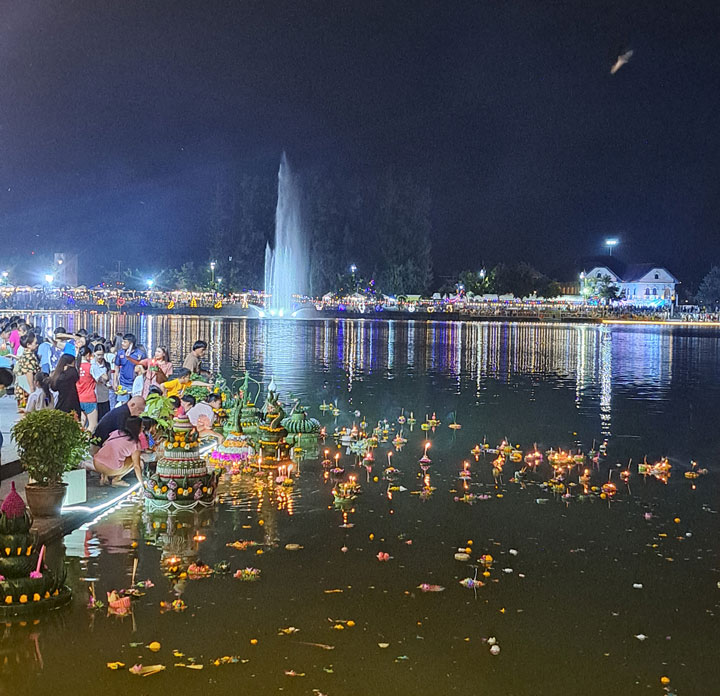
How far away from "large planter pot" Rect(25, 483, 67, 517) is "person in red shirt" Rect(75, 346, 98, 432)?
601 centimetres

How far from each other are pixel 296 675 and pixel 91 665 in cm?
153

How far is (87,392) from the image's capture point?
52.1 ft

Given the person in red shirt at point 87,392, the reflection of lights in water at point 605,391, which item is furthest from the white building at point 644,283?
the person in red shirt at point 87,392

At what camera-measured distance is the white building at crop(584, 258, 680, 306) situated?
14912 centimetres

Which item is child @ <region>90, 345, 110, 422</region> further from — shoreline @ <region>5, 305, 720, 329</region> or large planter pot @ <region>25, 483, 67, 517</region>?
shoreline @ <region>5, 305, 720, 329</region>

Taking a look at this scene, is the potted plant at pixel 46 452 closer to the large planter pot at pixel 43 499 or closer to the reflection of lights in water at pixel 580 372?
the large planter pot at pixel 43 499

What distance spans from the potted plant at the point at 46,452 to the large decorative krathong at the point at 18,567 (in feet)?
6.73

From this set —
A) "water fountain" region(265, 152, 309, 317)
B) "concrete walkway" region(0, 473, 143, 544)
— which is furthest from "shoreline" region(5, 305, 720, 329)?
"concrete walkway" region(0, 473, 143, 544)

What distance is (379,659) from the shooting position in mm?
6871

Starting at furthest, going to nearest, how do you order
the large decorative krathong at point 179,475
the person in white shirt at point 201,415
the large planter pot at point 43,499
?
the person in white shirt at point 201,415
the large decorative krathong at point 179,475
the large planter pot at point 43,499

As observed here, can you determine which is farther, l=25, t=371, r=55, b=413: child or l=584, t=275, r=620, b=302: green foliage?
l=584, t=275, r=620, b=302: green foliage

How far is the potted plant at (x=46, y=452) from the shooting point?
31.2 feet

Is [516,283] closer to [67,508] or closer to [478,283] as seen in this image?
[478,283]

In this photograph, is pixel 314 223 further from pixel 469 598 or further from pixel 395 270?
pixel 469 598
